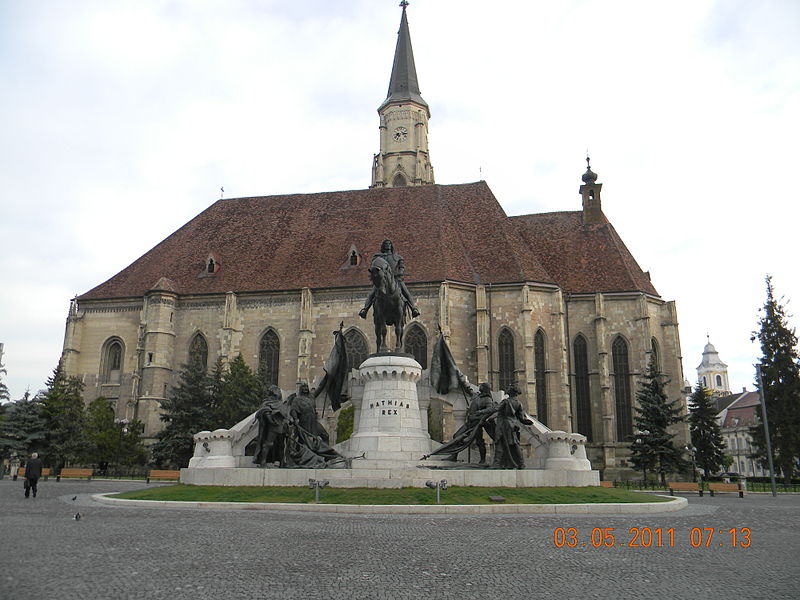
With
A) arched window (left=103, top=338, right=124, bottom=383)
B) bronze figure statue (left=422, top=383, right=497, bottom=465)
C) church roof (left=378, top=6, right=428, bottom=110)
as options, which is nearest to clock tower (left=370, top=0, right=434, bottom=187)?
church roof (left=378, top=6, right=428, bottom=110)

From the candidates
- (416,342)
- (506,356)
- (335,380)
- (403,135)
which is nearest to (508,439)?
(335,380)

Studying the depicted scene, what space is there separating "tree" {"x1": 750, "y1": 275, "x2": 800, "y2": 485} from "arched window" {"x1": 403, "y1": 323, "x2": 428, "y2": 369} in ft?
59.3

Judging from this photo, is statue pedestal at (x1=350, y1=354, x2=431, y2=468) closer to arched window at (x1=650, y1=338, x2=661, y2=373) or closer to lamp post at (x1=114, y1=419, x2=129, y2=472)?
lamp post at (x1=114, y1=419, x2=129, y2=472)

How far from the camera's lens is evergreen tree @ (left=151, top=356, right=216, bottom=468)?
31.9m

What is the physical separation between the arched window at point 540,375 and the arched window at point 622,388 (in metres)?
4.53

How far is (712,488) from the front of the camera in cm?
2522

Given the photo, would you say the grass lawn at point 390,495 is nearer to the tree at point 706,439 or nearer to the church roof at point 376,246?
the church roof at point 376,246

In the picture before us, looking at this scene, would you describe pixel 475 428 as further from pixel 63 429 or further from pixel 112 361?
pixel 112 361

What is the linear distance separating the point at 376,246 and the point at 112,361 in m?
17.0

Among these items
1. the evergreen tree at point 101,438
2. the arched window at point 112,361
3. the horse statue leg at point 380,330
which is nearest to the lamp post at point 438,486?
the horse statue leg at point 380,330

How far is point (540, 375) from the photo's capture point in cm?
3647

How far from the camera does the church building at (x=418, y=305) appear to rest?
36250mm

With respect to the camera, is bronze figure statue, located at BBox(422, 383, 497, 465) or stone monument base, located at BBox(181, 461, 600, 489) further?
bronze figure statue, located at BBox(422, 383, 497, 465)

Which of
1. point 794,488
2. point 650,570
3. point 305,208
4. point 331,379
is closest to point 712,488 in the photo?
point 794,488
